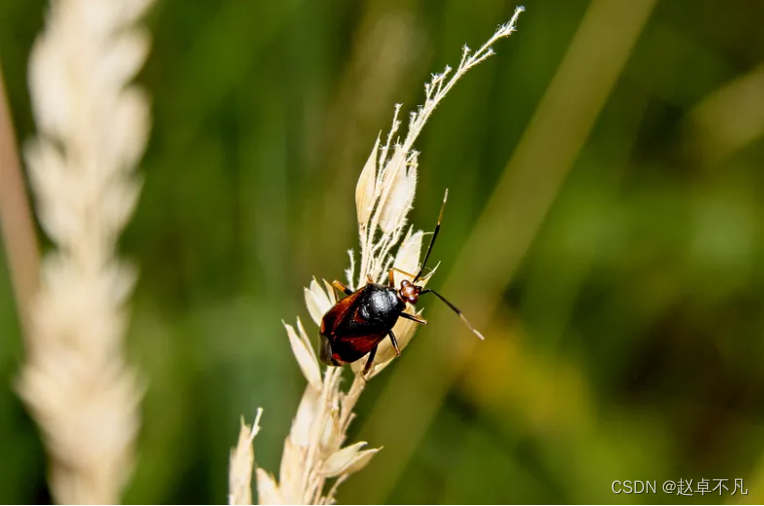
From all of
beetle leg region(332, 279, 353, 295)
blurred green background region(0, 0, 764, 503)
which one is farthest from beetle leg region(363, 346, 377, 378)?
blurred green background region(0, 0, 764, 503)

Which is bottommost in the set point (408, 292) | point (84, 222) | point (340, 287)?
point (84, 222)

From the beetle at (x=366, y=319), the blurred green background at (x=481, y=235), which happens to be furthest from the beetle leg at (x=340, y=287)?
the blurred green background at (x=481, y=235)

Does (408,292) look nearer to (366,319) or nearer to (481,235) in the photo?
(366,319)

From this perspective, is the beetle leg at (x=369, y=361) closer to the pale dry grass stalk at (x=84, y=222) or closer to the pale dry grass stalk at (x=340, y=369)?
the pale dry grass stalk at (x=340, y=369)

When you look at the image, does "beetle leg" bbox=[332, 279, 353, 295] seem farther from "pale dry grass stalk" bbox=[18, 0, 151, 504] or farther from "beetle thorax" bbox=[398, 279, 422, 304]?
"pale dry grass stalk" bbox=[18, 0, 151, 504]

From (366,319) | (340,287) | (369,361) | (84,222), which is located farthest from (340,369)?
(84,222)

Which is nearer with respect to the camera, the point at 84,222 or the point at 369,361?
the point at 369,361

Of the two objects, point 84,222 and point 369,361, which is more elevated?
point 369,361
